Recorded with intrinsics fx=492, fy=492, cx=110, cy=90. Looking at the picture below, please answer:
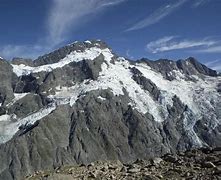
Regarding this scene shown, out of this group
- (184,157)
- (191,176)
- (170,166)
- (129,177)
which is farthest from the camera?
(184,157)

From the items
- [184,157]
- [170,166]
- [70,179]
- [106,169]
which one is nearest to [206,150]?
[184,157]

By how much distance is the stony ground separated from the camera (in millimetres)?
30312

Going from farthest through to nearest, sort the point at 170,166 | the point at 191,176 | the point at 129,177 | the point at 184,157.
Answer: the point at 184,157
the point at 170,166
the point at 129,177
the point at 191,176

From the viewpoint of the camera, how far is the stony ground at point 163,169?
99.5 ft

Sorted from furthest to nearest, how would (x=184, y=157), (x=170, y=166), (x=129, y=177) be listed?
(x=184, y=157) → (x=170, y=166) → (x=129, y=177)

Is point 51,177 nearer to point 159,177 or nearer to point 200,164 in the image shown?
point 159,177

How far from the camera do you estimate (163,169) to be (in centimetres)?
3322

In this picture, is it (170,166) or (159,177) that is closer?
(159,177)

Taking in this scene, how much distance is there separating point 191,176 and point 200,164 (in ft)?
11.5

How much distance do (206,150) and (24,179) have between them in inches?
562

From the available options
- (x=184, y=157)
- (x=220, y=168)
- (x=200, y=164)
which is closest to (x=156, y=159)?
(x=184, y=157)

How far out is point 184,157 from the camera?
3650 centimetres

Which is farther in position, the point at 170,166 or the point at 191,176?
the point at 170,166

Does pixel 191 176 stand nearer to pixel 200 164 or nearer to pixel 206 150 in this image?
pixel 200 164
